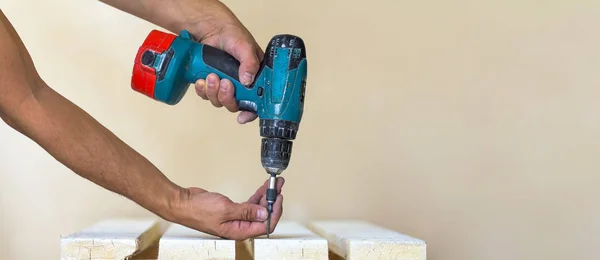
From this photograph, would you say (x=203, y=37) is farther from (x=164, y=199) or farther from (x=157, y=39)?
(x=164, y=199)

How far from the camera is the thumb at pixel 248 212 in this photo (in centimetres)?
101

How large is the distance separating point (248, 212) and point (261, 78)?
26 cm

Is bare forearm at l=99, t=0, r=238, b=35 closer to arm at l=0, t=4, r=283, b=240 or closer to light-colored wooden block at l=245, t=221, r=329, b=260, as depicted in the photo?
arm at l=0, t=4, r=283, b=240

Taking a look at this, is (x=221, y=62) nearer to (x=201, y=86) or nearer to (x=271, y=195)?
(x=201, y=86)

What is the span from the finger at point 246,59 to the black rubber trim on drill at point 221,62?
2cm

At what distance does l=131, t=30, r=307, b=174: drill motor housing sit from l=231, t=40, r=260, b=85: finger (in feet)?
0.04

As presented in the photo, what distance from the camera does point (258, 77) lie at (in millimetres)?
1144

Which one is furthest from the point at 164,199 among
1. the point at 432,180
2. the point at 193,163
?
the point at 432,180

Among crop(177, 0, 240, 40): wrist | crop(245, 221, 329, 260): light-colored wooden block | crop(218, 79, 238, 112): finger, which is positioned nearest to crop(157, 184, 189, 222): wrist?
crop(245, 221, 329, 260): light-colored wooden block

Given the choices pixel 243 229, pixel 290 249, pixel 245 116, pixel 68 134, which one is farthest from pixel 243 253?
pixel 68 134

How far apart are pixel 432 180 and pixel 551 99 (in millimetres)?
426

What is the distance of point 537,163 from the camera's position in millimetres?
1789

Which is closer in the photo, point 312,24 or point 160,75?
point 160,75

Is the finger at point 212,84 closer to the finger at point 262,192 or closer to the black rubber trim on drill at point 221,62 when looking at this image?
the black rubber trim on drill at point 221,62
